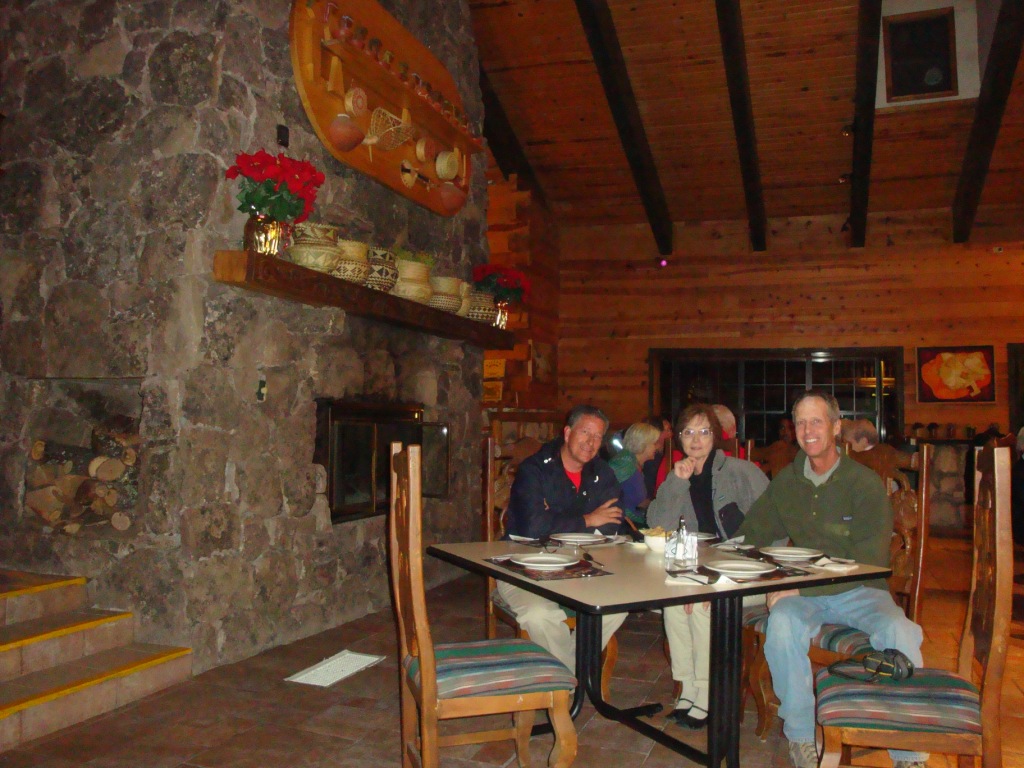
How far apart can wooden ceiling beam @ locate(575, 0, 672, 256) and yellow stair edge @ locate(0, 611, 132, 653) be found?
489 cm

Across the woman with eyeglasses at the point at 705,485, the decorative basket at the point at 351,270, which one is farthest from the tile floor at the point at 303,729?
the decorative basket at the point at 351,270

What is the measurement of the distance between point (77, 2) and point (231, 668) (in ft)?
9.97

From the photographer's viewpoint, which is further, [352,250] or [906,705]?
[352,250]

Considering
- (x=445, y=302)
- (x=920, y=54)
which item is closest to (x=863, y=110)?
(x=920, y=54)

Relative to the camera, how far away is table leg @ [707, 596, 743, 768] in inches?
89.7

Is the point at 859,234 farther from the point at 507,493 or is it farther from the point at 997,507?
the point at 997,507

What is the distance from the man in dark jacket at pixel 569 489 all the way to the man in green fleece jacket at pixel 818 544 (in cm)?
56

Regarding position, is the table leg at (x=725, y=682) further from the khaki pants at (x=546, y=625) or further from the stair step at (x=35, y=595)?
the stair step at (x=35, y=595)

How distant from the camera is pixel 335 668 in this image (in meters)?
3.43

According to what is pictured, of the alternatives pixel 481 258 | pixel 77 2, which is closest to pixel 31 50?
pixel 77 2

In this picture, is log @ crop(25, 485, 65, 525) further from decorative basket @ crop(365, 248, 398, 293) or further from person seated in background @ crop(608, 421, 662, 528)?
person seated in background @ crop(608, 421, 662, 528)

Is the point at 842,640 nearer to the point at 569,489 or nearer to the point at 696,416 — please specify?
the point at 696,416

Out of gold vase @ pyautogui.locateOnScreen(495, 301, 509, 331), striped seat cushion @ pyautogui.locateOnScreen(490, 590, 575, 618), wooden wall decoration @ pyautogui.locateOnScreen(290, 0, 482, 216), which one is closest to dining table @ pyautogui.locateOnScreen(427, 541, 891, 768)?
striped seat cushion @ pyautogui.locateOnScreen(490, 590, 575, 618)

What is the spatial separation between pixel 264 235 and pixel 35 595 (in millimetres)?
1710
